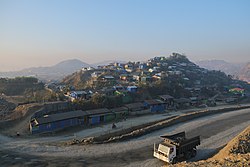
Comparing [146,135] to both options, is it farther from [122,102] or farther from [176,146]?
[122,102]

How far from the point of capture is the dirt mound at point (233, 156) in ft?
43.3

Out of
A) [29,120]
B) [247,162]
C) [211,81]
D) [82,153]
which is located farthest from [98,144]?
[211,81]

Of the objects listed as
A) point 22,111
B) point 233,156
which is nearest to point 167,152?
point 233,156

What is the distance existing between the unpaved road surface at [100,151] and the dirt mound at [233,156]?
2538 millimetres

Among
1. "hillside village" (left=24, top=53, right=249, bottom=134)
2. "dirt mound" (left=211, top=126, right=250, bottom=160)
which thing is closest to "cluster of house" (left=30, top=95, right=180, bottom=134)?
"hillside village" (left=24, top=53, right=249, bottom=134)

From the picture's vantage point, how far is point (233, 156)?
15.2 m

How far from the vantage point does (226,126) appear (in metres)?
32.6

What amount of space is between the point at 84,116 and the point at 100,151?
16850mm

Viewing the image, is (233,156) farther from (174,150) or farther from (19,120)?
(19,120)

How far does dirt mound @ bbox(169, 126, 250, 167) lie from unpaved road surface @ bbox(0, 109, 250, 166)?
2538 millimetres

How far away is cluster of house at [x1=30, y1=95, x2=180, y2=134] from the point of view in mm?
33344

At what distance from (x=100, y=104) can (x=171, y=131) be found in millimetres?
18544

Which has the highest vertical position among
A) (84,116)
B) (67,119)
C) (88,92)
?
(88,92)

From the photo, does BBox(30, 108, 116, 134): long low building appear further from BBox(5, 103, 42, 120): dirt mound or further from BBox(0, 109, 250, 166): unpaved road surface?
BBox(5, 103, 42, 120): dirt mound
